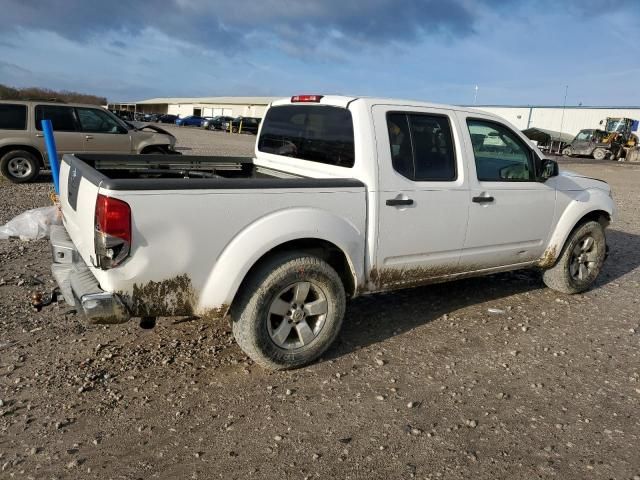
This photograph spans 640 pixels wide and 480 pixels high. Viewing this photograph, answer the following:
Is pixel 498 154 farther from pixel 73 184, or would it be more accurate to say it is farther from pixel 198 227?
pixel 73 184

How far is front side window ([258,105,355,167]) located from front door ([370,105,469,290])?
0.89ft

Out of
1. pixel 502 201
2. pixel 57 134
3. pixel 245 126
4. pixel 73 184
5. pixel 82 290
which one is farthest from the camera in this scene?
pixel 245 126

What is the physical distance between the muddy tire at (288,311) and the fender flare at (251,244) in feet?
0.46

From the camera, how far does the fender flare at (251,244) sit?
3.23 meters

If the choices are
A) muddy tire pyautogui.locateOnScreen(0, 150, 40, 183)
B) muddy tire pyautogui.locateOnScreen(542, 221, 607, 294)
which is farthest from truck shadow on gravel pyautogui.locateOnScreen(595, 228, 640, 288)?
muddy tire pyautogui.locateOnScreen(0, 150, 40, 183)

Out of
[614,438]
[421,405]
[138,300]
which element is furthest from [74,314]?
[614,438]

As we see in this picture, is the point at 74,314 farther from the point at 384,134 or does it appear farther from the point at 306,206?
the point at 384,134

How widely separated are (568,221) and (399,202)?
2.36 m

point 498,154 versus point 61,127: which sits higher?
point 498,154

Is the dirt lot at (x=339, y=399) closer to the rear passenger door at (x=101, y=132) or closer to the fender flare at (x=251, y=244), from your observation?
the fender flare at (x=251, y=244)

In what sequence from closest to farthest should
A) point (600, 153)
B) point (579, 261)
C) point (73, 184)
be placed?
point (73, 184) < point (579, 261) < point (600, 153)

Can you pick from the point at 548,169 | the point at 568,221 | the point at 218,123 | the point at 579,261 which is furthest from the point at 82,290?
the point at 218,123

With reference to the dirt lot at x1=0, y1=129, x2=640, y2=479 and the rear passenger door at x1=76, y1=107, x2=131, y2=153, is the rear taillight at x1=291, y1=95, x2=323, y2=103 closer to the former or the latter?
the dirt lot at x1=0, y1=129, x2=640, y2=479

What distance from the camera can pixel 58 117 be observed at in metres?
11.0
